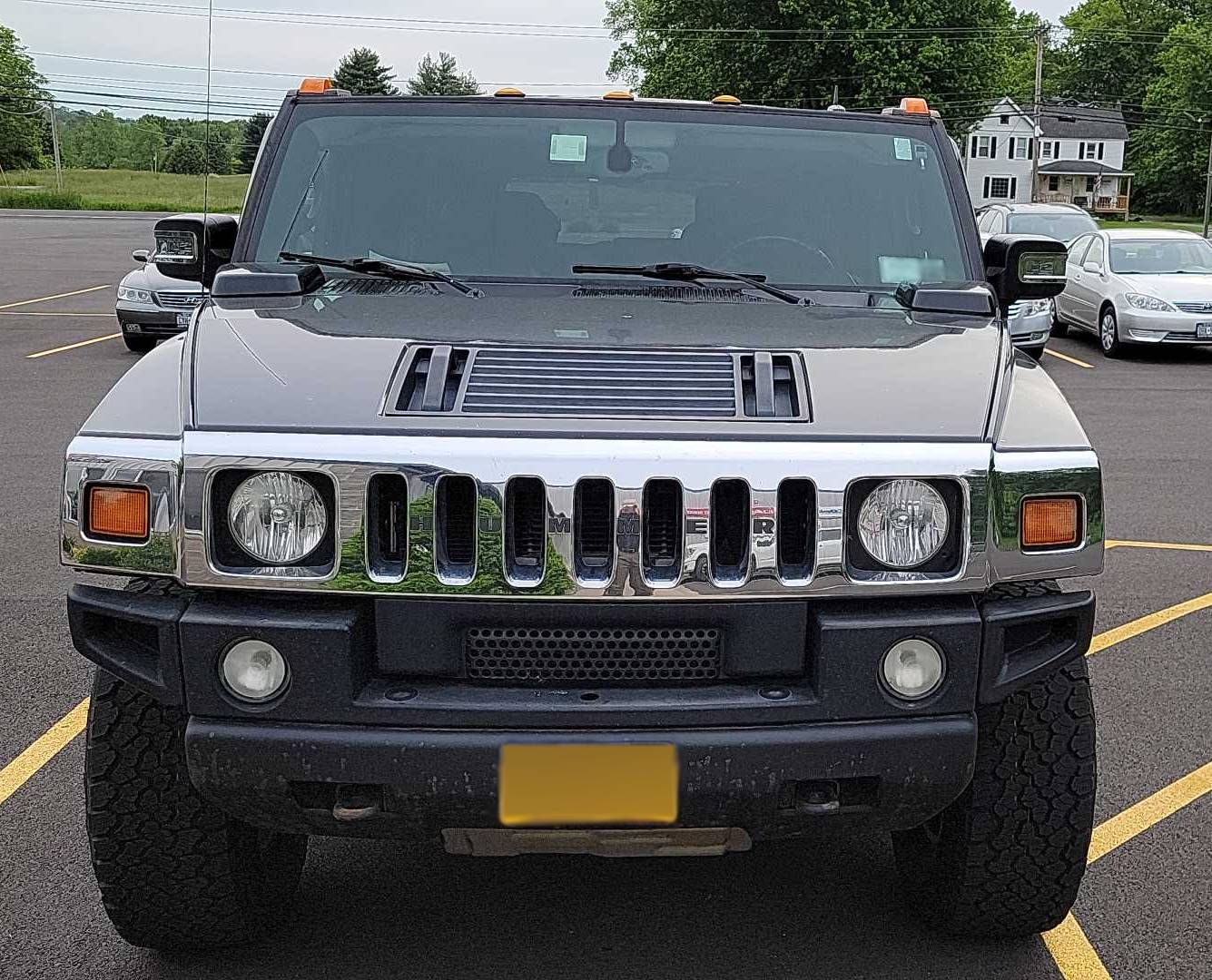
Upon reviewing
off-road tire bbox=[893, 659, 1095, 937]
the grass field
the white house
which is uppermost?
the white house

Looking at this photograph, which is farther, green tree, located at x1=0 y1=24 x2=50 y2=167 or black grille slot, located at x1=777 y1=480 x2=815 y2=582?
green tree, located at x1=0 y1=24 x2=50 y2=167

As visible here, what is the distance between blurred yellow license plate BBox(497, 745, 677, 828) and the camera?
2.48m

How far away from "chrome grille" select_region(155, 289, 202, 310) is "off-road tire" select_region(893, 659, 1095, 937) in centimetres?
1269

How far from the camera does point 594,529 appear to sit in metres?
2.54

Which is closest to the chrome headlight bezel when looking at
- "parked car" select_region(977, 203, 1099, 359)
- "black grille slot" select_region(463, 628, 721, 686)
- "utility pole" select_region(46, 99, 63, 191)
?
"black grille slot" select_region(463, 628, 721, 686)

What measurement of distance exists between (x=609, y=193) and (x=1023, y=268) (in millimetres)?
1194

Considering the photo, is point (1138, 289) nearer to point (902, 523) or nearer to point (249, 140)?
point (249, 140)

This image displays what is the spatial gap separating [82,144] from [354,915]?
315 ft

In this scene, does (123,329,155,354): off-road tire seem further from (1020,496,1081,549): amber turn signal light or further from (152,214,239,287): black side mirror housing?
(1020,496,1081,549): amber turn signal light

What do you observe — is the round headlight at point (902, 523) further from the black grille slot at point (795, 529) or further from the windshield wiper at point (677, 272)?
the windshield wiper at point (677, 272)

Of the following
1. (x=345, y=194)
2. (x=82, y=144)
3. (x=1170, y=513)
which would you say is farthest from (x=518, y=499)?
(x=82, y=144)

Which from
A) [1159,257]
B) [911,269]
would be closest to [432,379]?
[911,269]

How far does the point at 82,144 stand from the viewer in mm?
90438

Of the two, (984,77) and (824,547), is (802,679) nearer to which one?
(824,547)
